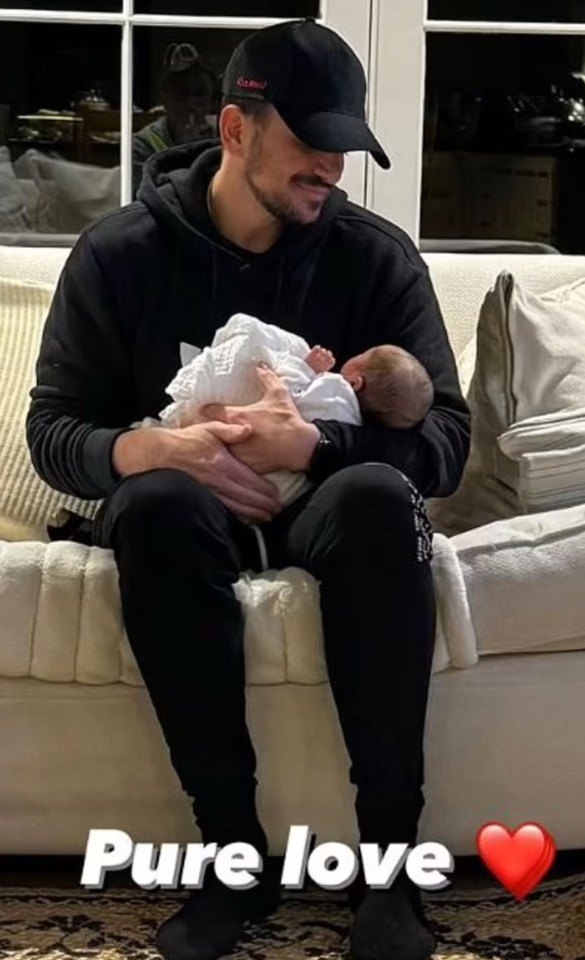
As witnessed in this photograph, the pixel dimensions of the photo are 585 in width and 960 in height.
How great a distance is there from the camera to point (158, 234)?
6.84 ft

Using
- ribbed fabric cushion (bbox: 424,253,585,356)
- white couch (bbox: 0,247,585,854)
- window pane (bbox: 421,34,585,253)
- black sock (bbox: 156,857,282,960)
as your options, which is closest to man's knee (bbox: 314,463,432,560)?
white couch (bbox: 0,247,585,854)

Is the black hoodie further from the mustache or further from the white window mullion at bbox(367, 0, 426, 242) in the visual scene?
the white window mullion at bbox(367, 0, 426, 242)

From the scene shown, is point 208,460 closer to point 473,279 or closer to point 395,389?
point 395,389

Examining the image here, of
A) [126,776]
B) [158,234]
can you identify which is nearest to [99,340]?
[158,234]

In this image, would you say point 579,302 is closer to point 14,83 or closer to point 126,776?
point 126,776

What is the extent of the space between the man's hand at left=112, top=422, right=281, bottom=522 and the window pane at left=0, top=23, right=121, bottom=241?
4.31 ft

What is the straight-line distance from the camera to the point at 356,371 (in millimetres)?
1966

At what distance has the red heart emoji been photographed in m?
1.83

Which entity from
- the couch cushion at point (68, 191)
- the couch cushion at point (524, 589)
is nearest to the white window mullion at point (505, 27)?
the couch cushion at point (68, 191)

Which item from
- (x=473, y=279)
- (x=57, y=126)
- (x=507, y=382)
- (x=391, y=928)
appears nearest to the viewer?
(x=391, y=928)

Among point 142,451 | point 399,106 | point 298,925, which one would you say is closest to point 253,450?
point 142,451

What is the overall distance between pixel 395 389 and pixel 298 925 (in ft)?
2.28

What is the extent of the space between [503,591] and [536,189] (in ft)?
5.07

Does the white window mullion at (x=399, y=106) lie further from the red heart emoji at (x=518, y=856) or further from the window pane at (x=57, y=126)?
the red heart emoji at (x=518, y=856)
